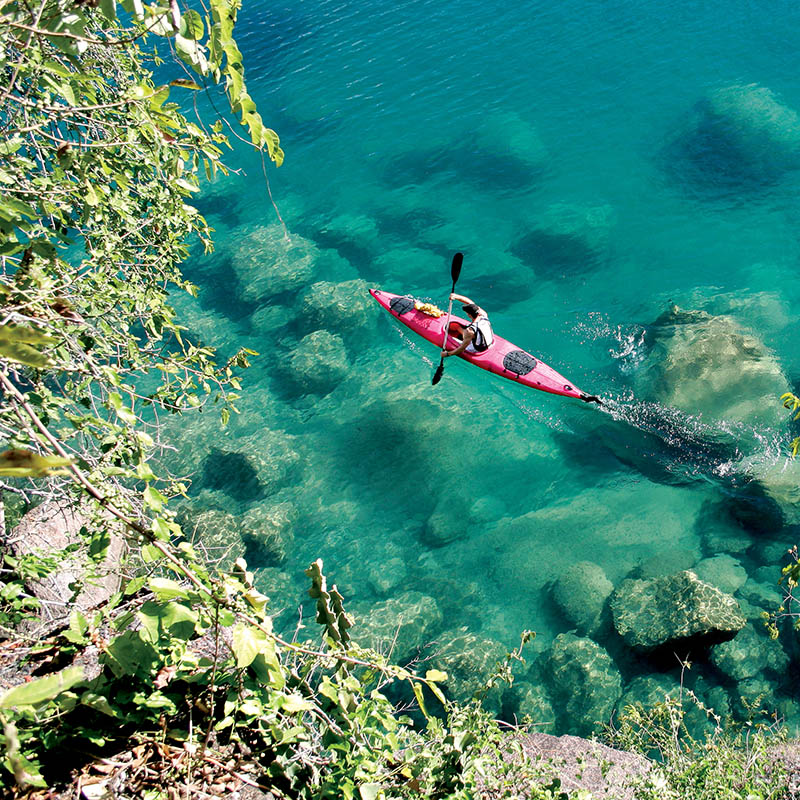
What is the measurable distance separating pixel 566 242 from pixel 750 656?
375 inches

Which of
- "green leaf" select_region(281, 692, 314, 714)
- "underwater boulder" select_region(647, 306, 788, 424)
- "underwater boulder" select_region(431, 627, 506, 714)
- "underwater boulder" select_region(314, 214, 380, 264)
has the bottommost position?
"underwater boulder" select_region(431, 627, 506, 714)

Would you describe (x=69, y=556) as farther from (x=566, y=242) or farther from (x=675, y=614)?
(x=566, y=242)

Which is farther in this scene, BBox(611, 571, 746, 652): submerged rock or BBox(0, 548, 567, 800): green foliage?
BBox(611, 571, 746, 652): submerged rock

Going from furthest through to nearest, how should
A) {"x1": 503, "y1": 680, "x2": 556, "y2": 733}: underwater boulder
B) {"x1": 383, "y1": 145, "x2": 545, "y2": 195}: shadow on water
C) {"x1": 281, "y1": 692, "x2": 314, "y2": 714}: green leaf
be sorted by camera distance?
{"x1": 383, "y1": 145, "x2": 545, "y2": 195}: shadow on water < {"x1": 503, "y1": 680, "x2": 556, "y2": 733}: underwater boulder < {"x1": 281, "y1": 692, "x2": 314, "y2": 714}: green leaf

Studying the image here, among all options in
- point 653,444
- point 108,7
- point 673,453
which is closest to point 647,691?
point 673,453

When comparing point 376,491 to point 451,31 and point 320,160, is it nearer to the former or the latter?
point 320,160

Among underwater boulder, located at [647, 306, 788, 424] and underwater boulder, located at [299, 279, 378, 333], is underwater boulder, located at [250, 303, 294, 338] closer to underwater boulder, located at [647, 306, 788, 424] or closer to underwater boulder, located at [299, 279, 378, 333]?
underwater boulder, located at [299, 279, 378, 333]

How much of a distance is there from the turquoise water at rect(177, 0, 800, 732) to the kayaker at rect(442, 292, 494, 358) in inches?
53.1

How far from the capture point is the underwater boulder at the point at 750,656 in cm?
805

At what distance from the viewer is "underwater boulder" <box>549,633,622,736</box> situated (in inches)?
311

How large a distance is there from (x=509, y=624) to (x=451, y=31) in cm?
2099

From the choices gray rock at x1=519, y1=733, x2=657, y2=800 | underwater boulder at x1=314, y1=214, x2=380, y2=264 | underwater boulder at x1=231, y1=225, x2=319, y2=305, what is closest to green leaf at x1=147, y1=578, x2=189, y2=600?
gray rock at x1=519, y1=733, x2=657, y2=800

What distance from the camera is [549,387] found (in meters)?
10.9

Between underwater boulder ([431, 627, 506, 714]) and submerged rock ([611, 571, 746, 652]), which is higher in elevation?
underwater boulder ([431, 627, 506, 714])
